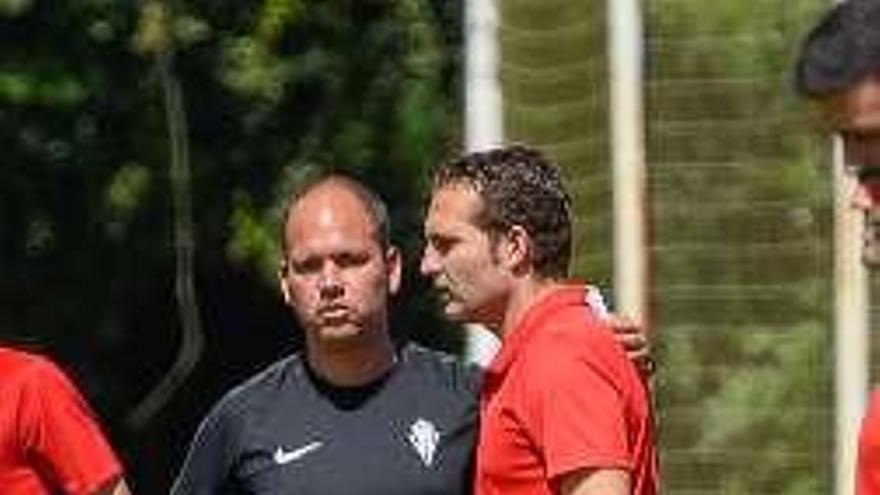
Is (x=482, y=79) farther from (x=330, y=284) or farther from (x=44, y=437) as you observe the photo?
(x=330, y=284)

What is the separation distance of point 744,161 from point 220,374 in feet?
9.78

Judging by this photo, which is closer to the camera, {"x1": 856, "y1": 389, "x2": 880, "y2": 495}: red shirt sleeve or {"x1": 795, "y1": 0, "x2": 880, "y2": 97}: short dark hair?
{"x1": 795, "y1": 0, "x2": 880, "y2": 97}: short dark hair

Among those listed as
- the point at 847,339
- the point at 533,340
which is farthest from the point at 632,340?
the point at 847,339

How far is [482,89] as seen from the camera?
718cm

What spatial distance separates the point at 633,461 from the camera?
4172 millimetres

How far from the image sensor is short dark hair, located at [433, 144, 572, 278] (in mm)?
4398

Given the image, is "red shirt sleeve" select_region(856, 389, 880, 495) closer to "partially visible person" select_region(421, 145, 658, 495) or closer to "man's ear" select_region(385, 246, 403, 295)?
"partially visible person" select_region(421, 145, 658, 495)

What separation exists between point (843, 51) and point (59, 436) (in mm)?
2586

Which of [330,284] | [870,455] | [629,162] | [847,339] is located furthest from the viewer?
[629,162]

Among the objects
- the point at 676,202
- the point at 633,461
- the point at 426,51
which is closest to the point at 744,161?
the point at 676,202

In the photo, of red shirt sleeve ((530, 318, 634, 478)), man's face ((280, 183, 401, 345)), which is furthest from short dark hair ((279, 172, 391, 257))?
red shirt sleeve ((530, 318, 634, 478))

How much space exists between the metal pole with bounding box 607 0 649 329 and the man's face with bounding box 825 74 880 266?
13.5 ft

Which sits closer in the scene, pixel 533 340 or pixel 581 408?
pixel 581 408

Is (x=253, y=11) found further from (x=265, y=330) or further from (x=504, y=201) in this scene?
(x=504, y=201)
